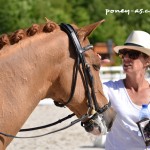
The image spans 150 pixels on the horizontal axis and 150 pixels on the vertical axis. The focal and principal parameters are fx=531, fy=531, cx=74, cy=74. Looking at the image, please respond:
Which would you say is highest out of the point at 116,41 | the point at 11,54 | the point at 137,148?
the point at 11,54

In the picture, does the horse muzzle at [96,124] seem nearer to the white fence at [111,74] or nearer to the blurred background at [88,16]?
the white fence at [111,74]

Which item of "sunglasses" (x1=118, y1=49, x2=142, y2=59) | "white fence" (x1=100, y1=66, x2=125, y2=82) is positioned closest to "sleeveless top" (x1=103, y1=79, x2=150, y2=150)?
"sunglasses" (x1=118, y1=49, x2=142, y2=59)

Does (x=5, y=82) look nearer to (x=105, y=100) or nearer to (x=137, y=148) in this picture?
(x=105, y=100)

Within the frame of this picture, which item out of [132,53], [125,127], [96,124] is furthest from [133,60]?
[96,124]

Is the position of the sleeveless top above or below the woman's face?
below

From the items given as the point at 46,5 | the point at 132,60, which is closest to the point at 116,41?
the point at 46,5

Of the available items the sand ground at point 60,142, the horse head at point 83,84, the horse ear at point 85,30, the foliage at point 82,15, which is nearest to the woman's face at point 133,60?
the horse head at point 83,84

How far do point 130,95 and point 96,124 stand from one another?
971 mm

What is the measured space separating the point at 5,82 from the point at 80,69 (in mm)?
553

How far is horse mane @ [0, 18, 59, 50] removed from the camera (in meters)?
3.55

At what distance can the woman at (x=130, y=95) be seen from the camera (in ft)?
15.5

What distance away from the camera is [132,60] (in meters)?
4.76

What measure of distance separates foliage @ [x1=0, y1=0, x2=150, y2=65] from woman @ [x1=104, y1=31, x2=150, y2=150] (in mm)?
28364

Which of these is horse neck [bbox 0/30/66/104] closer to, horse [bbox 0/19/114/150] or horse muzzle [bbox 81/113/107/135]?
horse [bbox 0/19/114/150]
